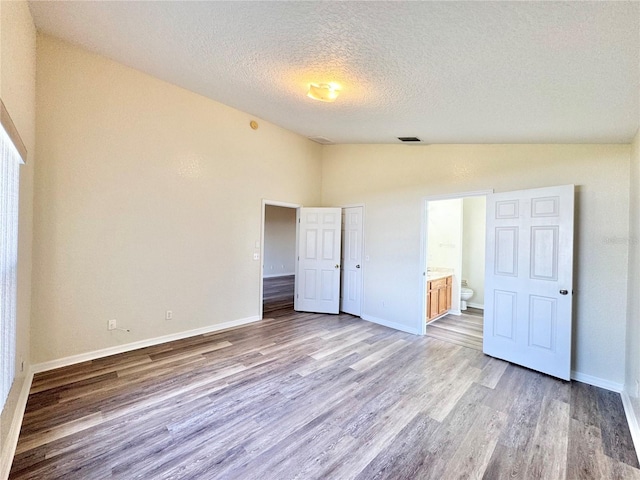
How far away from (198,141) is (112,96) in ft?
3.34

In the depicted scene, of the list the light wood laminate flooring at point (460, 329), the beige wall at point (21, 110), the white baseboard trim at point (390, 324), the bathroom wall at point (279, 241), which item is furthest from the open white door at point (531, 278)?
the bathroom wall at point (279, 241)

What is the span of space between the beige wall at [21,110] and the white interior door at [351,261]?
14.1ft

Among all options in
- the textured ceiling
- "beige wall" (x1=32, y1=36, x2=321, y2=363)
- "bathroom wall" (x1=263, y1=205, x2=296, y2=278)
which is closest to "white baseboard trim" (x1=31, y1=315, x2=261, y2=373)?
"beige wall" (x1=32, y1=36, x2=321, y2=363)

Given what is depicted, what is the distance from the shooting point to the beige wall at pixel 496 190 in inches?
109

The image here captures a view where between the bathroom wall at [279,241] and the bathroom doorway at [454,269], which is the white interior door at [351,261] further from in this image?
the bathroom wall at [279,241]

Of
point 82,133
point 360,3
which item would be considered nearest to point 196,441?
point 360,3

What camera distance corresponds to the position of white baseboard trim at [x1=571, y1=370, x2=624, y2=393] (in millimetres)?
2727

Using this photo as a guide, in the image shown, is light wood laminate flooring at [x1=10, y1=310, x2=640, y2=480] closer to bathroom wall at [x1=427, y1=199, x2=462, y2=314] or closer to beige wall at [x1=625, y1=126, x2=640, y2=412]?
beige wall at [x1=625, y1=126, x2=640, y2=412]

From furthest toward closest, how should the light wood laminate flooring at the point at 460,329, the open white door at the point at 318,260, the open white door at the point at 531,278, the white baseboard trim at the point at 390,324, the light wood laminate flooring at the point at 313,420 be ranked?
the open white door at the point at 318,260 < the white baseboard trim at the point at 390,324 < the light wood laminate flooring at the point at 460,329 < the open white door at the point at 531,278 < the light wood laminate flooring at the point at 313,420

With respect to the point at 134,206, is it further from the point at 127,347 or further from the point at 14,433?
the point at 14,433

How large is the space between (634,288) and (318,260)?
160 inches

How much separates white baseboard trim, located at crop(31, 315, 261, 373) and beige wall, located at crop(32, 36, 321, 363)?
0.06 meters

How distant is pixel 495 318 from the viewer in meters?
3.44

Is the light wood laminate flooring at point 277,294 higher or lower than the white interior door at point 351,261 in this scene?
lower
